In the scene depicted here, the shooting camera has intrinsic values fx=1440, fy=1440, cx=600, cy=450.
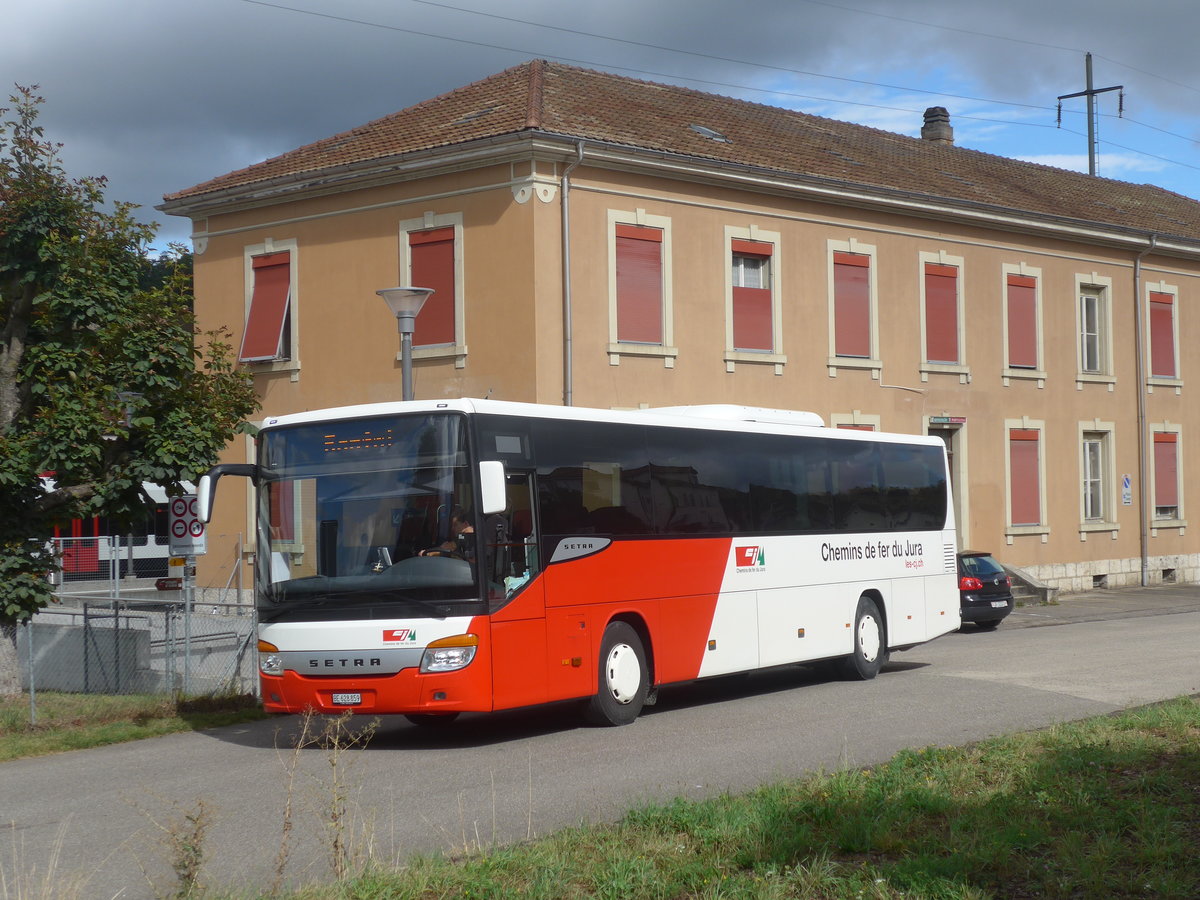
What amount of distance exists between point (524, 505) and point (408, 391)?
4.30 metres

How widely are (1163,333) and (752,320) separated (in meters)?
15.4

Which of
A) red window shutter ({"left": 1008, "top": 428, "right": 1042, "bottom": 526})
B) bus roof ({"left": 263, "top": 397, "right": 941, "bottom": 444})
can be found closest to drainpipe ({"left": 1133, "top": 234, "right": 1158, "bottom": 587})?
red window shutter ({"left": 1008, "top": 428, "right": 1042, "bottom": 526})

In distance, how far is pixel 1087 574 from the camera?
35.1 metres

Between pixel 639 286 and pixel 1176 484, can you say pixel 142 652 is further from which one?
pixel 1176 484

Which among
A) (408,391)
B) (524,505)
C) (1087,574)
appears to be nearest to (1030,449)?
(1087,574)

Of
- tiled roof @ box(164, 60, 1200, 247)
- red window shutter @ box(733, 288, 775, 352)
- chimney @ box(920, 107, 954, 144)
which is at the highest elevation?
chimney @ box(920, 107, 954, 144)

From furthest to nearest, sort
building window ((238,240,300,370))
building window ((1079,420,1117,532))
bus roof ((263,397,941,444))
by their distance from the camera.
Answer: building window ((1079,420,1117,532)), building window ((238,240,300,370)), bus roof ((263,397,941,444))

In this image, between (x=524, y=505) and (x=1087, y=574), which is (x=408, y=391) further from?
(x=1087, y=574)

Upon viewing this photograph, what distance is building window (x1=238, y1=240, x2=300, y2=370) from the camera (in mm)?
27750

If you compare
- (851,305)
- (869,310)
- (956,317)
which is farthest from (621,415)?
(956,317)

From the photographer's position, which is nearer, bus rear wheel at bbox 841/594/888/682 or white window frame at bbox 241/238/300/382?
bus rear wheel at bbox 841/594/888/682

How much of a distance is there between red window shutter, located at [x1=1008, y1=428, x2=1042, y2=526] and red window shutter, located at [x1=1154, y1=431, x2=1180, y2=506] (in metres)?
5.15

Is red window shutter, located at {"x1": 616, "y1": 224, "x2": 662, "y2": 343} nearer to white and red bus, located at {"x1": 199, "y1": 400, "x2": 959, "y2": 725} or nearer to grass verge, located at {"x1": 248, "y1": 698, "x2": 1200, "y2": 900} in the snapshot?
white and red bus, located at {"x1": 199, "y1": 400, "x2": 959, "y2": 725}

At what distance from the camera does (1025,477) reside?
111 feet
